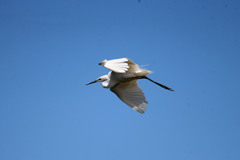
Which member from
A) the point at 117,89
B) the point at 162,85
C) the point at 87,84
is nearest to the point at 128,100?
the point at 117,89

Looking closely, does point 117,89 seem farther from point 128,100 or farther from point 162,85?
point 162,85

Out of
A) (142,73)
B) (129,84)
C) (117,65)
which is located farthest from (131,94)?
(117,65)

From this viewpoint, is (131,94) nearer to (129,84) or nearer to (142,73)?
(129,84)

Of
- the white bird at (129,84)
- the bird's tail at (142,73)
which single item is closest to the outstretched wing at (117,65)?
the white bird at (129,84)

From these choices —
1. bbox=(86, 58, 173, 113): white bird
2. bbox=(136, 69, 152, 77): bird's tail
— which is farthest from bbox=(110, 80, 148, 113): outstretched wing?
bbox=(136, 69, 152, 77): bird's tail

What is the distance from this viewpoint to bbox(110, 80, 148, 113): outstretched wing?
239 inches

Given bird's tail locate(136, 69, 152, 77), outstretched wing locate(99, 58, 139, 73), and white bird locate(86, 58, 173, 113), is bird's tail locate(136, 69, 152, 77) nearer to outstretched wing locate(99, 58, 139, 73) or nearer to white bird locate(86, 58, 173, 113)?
white bird locate(86, 58, 173, 113)

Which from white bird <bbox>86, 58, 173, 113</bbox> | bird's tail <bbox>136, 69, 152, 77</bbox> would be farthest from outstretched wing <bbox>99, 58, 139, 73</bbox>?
bird's tail <bbox>136, 69, 152, 77</bbox>

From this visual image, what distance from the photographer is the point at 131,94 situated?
20.5 feet

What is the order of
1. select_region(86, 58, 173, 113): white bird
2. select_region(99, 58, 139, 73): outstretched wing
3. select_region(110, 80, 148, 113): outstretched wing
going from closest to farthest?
select_region(99, 58, 139, 73): outstretched wing < select_region(86, 58, 173, 113): white bird < select_region(110, 80, 148, 113): outstretched wing

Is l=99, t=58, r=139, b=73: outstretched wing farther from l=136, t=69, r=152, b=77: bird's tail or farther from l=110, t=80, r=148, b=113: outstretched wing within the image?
l=110, t=80, r=148, b=113: outstretched wing

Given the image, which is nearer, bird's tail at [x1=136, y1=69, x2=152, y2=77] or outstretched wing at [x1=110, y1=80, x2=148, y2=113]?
bird's tail at [x1=136, y1=69, x2=152, y2=77]

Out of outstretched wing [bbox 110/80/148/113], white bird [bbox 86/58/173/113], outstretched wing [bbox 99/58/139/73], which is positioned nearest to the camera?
outstretched wing [bbox 99/58/139/73]

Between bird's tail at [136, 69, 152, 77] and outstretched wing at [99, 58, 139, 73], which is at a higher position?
bird's tail at [136, 69, 152, 77]
